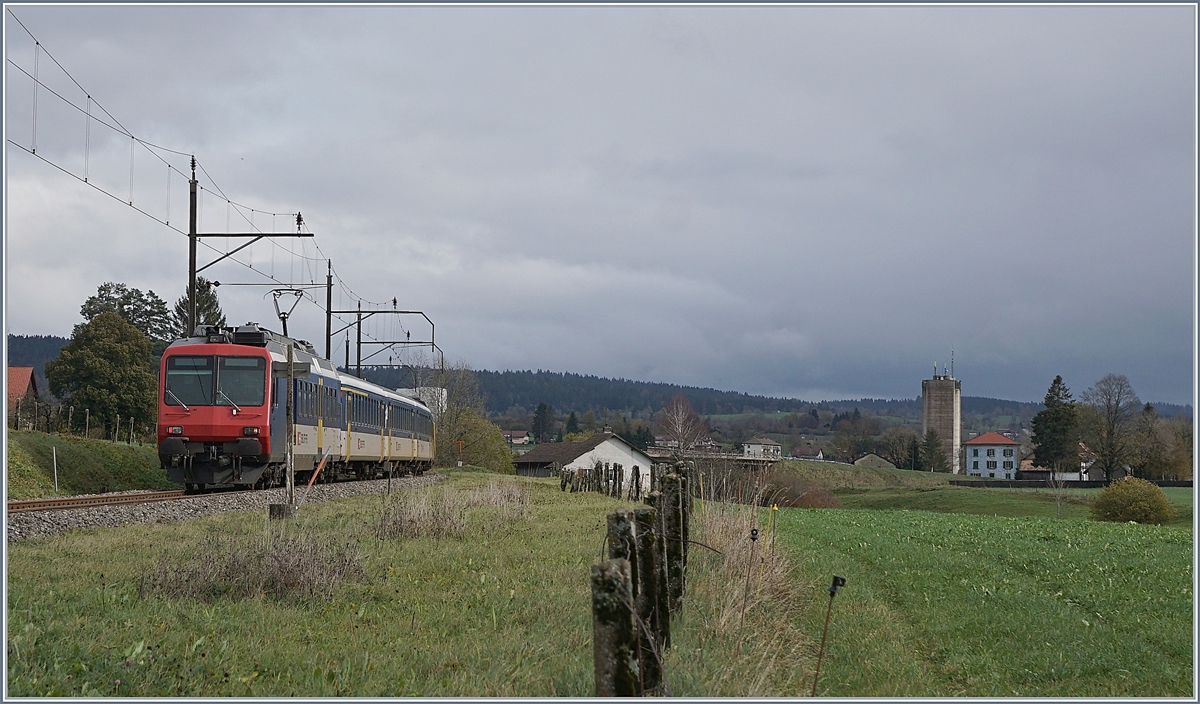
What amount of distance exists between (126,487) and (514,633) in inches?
884

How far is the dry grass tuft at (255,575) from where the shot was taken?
305 inches

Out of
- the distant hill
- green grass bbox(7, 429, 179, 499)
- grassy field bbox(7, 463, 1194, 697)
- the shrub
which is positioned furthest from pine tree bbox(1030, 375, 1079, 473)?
the distant hill

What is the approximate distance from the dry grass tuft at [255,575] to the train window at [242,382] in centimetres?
1252

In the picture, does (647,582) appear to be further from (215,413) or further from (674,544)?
(215,413)

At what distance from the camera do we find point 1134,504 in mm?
40156

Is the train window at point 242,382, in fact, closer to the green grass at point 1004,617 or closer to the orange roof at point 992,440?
the green grass at point 1004,617

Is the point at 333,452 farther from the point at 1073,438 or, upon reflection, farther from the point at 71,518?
the point at 1073,438

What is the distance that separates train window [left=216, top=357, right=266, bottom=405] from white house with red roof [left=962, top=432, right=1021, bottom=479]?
463 ft

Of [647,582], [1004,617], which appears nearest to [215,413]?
[1004,617]

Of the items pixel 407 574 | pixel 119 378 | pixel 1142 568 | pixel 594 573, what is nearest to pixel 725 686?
pixel 594 573

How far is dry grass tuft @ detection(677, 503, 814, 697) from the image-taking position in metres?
5.69

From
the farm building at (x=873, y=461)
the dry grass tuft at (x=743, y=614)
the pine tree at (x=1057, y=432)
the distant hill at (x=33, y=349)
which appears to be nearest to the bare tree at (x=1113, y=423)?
the pine tree at (x=1057, y=432)

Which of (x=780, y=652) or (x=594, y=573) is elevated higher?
(x=594, y=573)

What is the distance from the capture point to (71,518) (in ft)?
44.5
